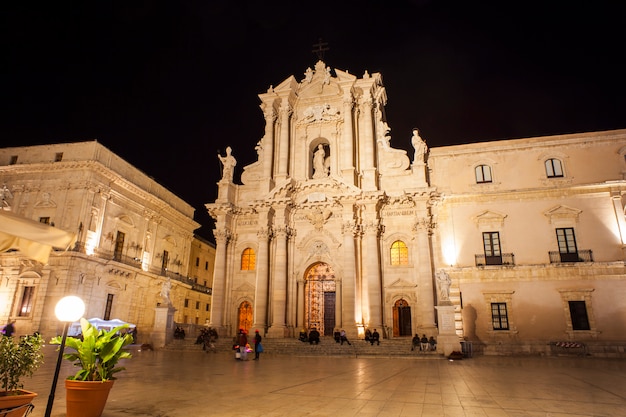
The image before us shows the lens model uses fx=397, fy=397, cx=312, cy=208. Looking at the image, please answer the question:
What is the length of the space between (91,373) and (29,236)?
7.62 feet

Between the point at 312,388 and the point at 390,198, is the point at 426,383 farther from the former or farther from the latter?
the point at 390,198

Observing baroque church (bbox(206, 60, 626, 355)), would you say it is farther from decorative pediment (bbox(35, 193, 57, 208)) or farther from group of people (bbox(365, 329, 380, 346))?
decorative pediment (bbox(35, 193, 57, 208))

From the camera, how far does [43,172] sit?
98.3 feet

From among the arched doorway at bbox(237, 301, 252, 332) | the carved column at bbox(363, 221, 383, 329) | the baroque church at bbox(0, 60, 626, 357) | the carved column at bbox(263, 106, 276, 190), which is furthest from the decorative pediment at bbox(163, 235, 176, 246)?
the carved column at bbox(363, 221, 383, 329)

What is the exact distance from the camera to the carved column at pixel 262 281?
2616 cm

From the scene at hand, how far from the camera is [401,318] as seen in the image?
2539cm

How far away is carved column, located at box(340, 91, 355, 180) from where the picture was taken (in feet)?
91.7

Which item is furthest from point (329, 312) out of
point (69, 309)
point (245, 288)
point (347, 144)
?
point (69, 309)

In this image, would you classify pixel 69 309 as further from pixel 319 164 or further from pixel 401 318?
pixel 319 164

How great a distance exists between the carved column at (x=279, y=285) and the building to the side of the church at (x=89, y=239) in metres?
6.37

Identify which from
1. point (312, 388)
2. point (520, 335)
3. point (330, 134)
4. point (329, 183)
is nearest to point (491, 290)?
point (520, 335)

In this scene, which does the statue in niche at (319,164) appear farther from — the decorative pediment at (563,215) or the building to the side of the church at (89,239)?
the decorative pediment at (563,215)

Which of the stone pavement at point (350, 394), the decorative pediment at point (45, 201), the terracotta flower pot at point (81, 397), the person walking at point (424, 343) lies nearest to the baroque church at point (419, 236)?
the person walking at point (424, 343)

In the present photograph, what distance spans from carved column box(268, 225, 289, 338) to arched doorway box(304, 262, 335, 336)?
1.89 meters
